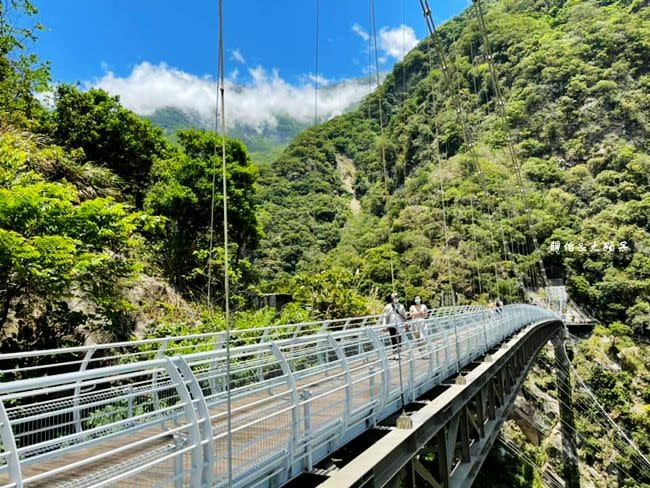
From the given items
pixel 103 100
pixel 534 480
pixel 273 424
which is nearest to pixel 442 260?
pixel 534 480

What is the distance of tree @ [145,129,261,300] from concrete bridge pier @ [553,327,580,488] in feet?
77.1

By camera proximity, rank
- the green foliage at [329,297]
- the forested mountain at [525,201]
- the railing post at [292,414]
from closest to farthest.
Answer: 1. the railing post at [292,414]
2. the green foliage at [329,297]
3. the forested mountain at [525,201]

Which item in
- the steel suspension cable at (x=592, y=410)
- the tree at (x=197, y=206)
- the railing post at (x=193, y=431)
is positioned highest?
the tree at (x=197, y=206)

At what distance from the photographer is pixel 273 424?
3.65 m

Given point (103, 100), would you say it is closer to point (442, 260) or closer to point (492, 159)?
point (442, 260)

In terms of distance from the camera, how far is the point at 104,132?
683 inches

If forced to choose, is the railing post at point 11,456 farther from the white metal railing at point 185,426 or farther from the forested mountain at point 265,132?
the forested mountain at point 265,132

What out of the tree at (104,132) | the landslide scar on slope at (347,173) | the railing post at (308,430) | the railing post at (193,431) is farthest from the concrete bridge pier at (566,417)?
the landslide scar on slope at (347,173)

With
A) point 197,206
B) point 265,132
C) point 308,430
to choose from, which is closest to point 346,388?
point 308,430

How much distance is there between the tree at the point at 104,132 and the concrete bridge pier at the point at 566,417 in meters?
29.0

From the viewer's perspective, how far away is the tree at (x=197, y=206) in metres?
16.7

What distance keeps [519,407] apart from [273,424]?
2932 cm

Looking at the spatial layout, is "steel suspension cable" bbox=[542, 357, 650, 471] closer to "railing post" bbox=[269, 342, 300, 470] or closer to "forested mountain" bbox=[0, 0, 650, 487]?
"forested mountain" bbox=[0, 0, 650, 487]

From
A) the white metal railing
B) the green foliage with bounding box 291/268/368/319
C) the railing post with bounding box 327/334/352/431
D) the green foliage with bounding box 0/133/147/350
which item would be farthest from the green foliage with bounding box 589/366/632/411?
the railing post with bounding box 327/334/352/431
